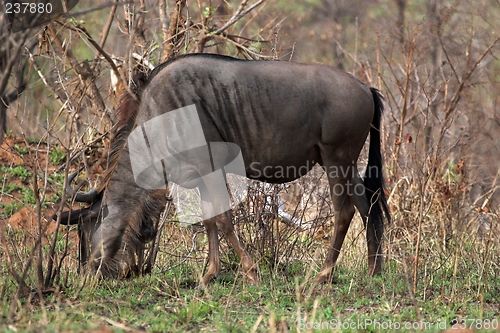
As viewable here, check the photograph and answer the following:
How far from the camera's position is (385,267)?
6375 millimetres

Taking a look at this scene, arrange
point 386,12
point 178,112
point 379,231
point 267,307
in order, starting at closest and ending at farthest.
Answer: point 267,307
point 178,112
point 379,231
point 386,12

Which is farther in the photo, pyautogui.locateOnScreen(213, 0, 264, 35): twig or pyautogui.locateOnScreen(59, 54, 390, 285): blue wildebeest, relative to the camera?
pyautogui.locateOnScreen(213, 0, 264, 35): twig

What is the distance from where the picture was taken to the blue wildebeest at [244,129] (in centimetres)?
564

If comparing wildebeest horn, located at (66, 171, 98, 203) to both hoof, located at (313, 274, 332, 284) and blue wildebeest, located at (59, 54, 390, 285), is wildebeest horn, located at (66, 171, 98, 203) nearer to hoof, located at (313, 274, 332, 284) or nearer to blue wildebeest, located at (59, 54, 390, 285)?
blue wildebeest, located at (59, 54, 390, 285)

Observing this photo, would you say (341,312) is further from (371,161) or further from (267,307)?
(371,161)

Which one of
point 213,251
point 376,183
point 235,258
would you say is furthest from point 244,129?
point 376,183

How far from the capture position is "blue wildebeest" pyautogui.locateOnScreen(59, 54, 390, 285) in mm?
5641

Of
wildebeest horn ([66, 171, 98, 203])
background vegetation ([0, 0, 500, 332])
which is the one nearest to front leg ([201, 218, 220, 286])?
background vegetation ([0, 0, 500, 332])

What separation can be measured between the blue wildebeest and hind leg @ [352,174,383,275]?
0.07 ft

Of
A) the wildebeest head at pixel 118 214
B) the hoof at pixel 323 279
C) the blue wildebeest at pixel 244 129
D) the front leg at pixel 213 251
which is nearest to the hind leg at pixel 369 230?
the blue wildebeest at pixel 244 129

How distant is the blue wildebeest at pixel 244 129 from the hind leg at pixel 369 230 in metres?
0.02

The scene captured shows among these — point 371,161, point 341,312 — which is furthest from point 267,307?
point 371,161

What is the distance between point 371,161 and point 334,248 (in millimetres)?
983

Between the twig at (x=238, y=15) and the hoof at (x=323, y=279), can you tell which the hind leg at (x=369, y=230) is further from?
the twig at (x=238, y=15)
